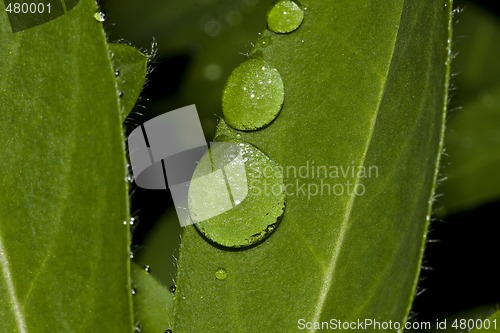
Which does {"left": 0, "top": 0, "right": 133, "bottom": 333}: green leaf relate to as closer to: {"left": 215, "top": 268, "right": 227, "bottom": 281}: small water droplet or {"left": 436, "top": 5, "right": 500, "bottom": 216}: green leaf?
{"left": 215, "top": 268, "right": 227, "bottom": 281}: small water droplet

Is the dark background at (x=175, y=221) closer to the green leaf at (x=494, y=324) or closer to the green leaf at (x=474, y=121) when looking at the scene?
the green leaf at (x=474, y=121)

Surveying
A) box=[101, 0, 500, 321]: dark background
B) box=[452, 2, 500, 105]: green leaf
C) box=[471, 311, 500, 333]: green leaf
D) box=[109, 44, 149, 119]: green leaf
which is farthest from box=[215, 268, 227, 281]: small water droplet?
box=[452, 2, 500, 105]: green leaf

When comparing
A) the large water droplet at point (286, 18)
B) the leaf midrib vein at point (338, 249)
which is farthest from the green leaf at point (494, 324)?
the large water droplet at point (286, 18)

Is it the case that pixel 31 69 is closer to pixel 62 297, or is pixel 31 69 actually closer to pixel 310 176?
pixel 62 297

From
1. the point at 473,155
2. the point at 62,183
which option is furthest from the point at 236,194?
the point at 473,155

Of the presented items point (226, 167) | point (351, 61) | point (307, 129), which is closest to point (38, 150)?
point (226, 167)

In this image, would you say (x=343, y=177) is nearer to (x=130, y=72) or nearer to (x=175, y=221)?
(x=130, y=72)
